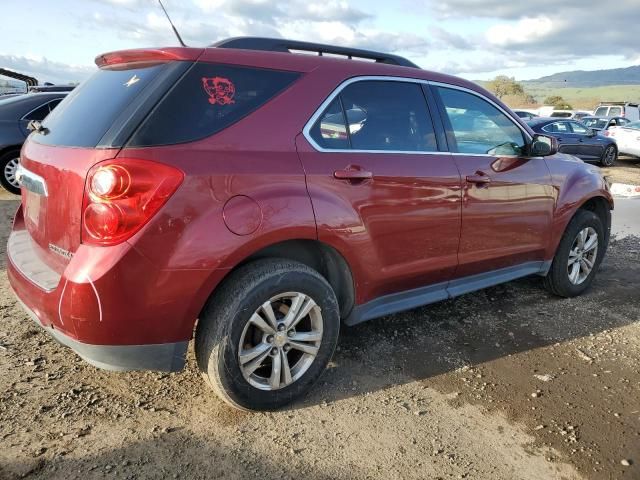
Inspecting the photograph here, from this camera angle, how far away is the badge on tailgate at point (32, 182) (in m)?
2.60

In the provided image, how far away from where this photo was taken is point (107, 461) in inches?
93.8

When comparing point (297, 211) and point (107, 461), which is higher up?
point (297, 211)

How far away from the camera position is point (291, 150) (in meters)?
2.71

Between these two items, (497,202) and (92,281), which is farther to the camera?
(497,202)

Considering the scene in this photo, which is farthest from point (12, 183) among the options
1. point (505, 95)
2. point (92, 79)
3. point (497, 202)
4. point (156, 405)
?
point (505, 95)

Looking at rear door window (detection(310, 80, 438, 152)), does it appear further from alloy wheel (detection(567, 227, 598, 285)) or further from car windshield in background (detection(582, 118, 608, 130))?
car windshield in background (detection(582, 118, 608, 130))

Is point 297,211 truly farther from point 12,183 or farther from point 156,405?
point 12,183

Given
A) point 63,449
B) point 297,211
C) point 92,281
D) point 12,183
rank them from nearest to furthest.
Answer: point 92,281 → point 63,449 → point 297,211 → point 12,183

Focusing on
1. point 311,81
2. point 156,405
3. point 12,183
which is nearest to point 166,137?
point 311,81

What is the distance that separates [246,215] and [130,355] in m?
0.81

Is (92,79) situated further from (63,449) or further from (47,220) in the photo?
(63,449)

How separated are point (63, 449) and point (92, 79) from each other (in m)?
1.89

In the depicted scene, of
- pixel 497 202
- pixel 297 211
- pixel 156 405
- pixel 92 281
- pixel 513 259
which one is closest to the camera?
pixel 92 281

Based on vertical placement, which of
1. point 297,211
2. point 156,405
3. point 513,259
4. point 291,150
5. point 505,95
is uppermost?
point 291,150
